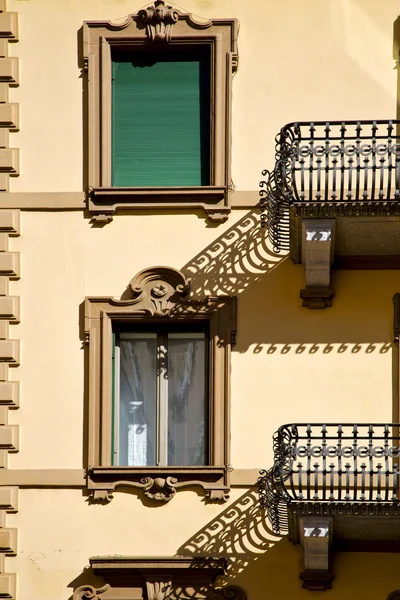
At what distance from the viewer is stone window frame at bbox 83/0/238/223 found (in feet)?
70.8

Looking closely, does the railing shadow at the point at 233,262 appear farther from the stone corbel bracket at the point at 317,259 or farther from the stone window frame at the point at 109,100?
the stone corbel bracket at the point at 317,259

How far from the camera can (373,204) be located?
20234 mm

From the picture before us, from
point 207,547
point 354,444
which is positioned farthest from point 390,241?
point 207,547

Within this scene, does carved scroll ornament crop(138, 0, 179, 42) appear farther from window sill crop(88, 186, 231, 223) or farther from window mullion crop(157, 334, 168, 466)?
Result: window mullion crop(157, 334, 168, 466)

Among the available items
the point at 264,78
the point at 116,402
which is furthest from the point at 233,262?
the point at 264,78

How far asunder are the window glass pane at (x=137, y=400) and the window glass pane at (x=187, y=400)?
0.21 m

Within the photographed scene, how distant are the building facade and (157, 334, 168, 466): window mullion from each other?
3 cm

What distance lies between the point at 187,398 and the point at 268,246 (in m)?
1.95

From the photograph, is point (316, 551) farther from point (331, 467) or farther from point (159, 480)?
point (159, 480)

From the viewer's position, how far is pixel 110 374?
21219 mm

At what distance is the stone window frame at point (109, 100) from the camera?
21.6 m

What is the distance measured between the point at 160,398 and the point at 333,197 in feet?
10.3

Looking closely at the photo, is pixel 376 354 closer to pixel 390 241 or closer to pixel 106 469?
pixel 390 241

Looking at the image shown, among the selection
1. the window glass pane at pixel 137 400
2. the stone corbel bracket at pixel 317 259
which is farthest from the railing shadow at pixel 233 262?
→ the window glass pane at pixel 137 400
